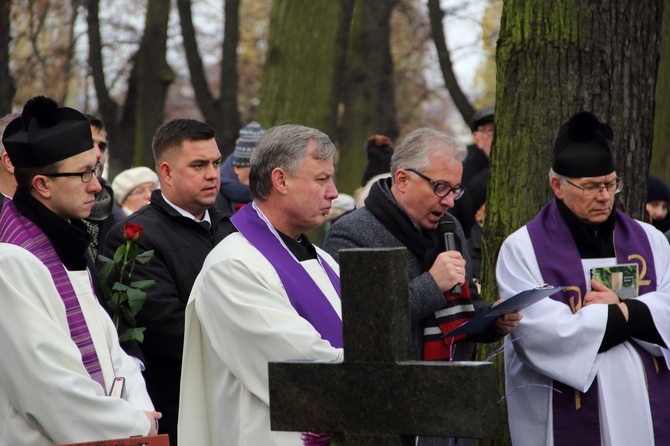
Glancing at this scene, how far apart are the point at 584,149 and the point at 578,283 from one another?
0.67 meters

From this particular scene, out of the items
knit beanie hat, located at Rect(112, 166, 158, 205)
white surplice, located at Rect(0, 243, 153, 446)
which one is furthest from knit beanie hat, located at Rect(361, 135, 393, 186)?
white surplice, located at Rect(0, 243, 153, 446)

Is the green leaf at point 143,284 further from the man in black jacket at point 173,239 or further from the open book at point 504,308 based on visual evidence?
the open book at point 504,308

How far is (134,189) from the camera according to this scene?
8.62m

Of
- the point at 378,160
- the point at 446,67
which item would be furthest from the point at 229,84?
the point at 378,160

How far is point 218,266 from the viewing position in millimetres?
4309

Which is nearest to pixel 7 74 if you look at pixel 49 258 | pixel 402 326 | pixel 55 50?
pixel 55 50

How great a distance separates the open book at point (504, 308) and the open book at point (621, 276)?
604 millimetres

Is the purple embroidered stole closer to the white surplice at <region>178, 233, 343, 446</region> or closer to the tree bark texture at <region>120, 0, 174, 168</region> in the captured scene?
the white surplice at <region>178, 233, 343, 446</region>

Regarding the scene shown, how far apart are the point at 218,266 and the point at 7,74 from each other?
10.2 m

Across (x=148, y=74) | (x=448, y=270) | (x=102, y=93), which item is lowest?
(x=448, y=270)

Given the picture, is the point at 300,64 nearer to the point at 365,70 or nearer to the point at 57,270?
the point at 365,70

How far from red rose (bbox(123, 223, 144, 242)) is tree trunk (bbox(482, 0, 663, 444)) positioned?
85.0 inches

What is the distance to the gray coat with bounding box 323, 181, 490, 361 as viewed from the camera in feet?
16.1

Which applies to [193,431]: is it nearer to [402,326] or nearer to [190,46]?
[402,326]
